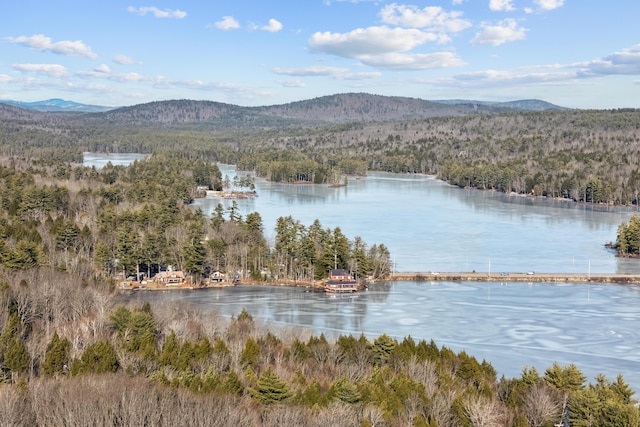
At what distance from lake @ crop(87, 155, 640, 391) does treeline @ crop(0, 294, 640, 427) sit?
3.36m

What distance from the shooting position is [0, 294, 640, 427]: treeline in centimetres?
892

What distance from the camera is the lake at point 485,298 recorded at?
17109 mm

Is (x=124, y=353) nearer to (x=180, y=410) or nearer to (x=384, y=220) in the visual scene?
(x=180, y=410)

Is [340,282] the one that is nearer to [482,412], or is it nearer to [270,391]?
[270,391]

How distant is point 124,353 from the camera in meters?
12.6

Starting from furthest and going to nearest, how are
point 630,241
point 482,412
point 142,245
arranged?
point 630,241 → point 142,245 → point 482,412

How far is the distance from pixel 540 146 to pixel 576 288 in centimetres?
5688

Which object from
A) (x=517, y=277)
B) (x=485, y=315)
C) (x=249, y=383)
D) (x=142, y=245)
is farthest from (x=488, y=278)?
(x=249, y=383)

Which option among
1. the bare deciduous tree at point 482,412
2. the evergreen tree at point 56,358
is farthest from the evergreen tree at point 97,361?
the bare deciduous tree at point 482,412

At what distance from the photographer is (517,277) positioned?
25.2 meters

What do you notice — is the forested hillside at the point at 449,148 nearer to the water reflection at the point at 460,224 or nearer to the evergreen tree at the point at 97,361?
the water reflection at the point at 460,224

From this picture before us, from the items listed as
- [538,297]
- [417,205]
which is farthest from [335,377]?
[417,205]

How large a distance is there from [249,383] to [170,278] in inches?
552

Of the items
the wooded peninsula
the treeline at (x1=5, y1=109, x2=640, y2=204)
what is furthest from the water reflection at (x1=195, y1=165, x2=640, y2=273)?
the treeline at (x1=5, y1=109, x2=640, y2=204)
